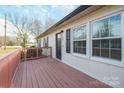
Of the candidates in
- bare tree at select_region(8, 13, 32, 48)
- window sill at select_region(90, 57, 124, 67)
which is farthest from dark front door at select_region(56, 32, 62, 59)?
bare tree at select_region(8, 13, 32, 48)

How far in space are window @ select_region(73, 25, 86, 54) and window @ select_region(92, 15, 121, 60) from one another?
1.03 metres

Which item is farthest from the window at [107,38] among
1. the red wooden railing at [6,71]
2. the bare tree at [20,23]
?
the bare tree at [20,23]

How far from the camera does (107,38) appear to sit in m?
5.25

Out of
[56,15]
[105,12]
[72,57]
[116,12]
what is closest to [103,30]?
[105,12]

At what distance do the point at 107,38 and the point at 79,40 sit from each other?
2653 millimetres

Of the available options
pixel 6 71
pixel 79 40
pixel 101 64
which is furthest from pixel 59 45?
pixel 6 71

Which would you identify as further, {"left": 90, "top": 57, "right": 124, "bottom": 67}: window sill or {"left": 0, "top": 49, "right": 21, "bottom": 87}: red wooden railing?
{"left": 90, "top": 57, "right": 124, "bottom": 67}: window sill

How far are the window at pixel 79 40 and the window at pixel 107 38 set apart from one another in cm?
103

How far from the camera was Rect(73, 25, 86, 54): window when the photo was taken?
23.9ft

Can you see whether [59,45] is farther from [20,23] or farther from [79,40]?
[20,23]

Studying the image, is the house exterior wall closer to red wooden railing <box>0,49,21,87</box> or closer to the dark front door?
red wooden railing <box>0,49,21,87</box>

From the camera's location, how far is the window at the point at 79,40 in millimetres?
7270

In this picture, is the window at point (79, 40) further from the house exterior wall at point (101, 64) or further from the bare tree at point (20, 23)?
the bare tree at point (20, 23)
